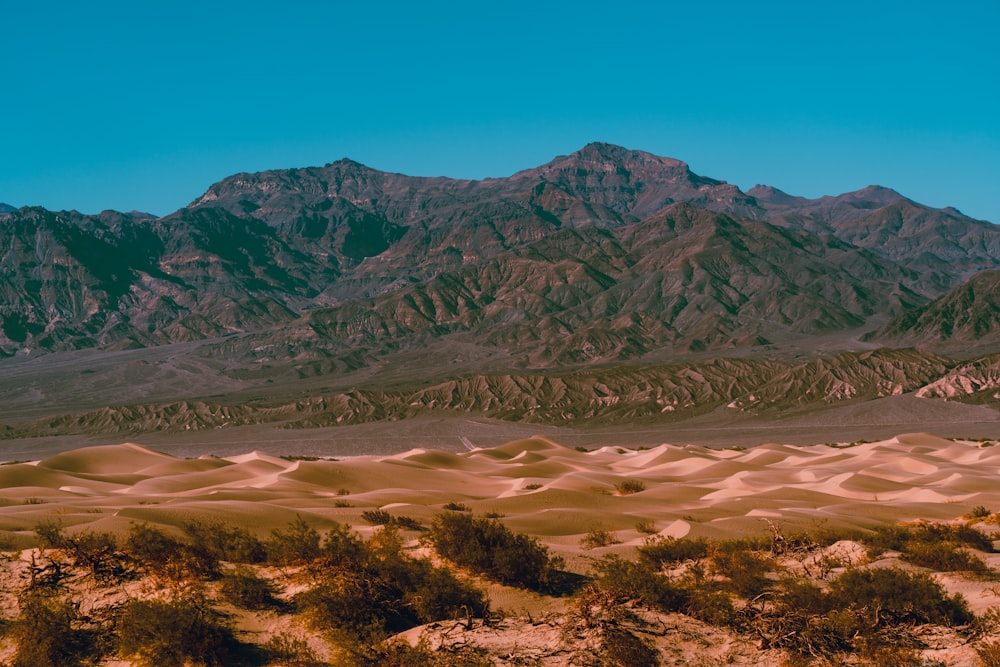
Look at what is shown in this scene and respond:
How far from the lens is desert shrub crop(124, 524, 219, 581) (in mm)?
17750

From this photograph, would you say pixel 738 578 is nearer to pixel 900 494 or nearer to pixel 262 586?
pixel 262 586

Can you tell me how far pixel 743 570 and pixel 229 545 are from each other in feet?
37.7

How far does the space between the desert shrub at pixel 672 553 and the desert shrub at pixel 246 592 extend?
850 centimetres

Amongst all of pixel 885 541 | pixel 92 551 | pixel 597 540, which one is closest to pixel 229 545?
pixel 92 551

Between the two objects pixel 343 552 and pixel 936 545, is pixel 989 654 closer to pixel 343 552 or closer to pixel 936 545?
pixel 936 545

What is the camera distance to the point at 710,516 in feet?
104

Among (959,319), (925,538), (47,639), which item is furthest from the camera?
(959,319)

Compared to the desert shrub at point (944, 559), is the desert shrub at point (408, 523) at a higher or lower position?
lower

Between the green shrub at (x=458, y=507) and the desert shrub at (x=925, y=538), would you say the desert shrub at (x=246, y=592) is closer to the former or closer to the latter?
the green shrub at (x=458, y=507)

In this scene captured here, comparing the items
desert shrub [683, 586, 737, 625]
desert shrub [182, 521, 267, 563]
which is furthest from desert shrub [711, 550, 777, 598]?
desert shrub [182, 521, 267, 563]

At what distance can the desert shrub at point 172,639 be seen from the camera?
48.0 feet

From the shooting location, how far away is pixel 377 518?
2677cm

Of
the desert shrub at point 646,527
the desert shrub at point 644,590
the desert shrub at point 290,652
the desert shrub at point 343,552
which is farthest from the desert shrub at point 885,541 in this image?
the desert shrub at point 290,652

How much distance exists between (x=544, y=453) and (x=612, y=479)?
20579 millimetres
